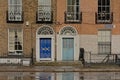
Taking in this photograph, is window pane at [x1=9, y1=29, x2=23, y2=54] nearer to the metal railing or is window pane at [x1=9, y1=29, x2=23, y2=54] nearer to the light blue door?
the light blue door

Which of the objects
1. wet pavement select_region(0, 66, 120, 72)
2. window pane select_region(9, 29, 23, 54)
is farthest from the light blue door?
wet pavement select_region(0, 66, 120, 72)

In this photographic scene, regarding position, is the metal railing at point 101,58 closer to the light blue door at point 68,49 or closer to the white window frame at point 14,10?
the light blue door at point 68,49

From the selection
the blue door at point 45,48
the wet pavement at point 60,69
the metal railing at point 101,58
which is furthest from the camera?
the blue door at point 45,48

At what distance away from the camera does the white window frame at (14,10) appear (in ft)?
→ 159

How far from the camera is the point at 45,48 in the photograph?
160 ft

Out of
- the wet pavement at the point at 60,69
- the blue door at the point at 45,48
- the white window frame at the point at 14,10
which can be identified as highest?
the white window frame at the point at 14,10

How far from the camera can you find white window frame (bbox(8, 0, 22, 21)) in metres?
48.5

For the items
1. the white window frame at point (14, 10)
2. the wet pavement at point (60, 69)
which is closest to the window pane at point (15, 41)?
the white window frame at point (14, 10)

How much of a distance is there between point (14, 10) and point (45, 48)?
4489 millimetres

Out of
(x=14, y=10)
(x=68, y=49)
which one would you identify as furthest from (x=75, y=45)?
(x=14, y=10)

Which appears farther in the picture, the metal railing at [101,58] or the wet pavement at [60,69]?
the metal railing at [101,58]

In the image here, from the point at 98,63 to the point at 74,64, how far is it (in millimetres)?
2389

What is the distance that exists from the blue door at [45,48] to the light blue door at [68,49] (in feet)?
4.45

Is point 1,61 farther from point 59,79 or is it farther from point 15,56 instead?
point 59,79
